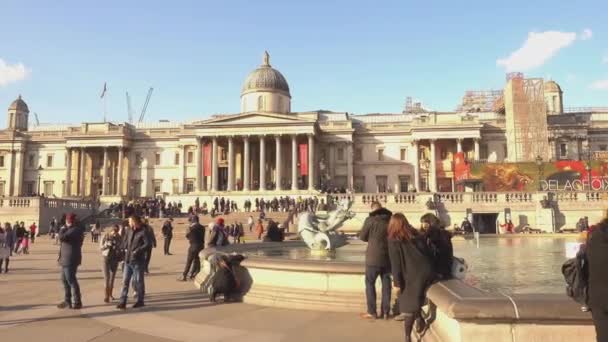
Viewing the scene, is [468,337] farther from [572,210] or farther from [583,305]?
[572,210]

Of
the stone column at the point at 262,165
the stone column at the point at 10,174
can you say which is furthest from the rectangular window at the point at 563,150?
the stone column at the point at 10,174

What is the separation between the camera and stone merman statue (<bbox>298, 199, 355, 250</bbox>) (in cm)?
1207

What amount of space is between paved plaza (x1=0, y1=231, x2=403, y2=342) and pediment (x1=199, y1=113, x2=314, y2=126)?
46136 millimetres

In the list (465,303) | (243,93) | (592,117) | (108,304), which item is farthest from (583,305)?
(592,117)

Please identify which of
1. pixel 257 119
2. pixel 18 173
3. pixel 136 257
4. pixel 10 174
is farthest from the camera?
pixel 18 173

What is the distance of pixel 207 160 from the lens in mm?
58500

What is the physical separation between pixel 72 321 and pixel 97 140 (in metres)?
61.4

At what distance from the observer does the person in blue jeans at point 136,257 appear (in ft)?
30.0

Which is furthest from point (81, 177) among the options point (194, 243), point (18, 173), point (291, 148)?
point (194, 243)

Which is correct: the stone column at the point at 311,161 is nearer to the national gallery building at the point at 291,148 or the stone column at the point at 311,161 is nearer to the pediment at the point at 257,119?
the national gallery building at the point at 291,148

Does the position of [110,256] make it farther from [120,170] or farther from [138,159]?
[138,159]

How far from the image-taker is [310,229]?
12.2 metres

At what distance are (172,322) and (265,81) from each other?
194 ft

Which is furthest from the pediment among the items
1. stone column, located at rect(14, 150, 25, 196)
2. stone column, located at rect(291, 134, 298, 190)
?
stone column, located at rect(14, 150, 25, 196)
